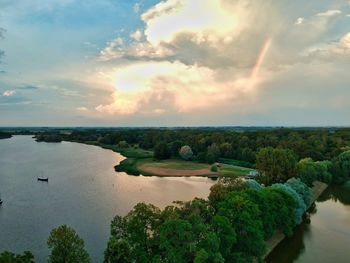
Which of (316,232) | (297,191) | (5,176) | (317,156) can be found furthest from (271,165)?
(5,176)

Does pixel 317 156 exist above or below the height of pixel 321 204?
above

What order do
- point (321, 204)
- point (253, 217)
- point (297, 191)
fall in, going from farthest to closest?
point (321, 204) → point (297, 191) → point (253, 217)

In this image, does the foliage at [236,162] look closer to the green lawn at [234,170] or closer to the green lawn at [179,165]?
the green lawn at [234,170]

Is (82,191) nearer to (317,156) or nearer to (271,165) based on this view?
(271,165)

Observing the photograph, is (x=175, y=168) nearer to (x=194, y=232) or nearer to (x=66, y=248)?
(x=194, y=232)

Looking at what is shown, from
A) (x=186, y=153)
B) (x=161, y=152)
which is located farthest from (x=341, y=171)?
(x=161, y=152)

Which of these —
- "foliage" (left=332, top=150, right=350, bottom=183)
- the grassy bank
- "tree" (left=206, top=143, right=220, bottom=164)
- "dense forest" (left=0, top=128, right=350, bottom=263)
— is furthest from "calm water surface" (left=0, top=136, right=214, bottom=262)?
"foliage" (left=332, top=150, right=350, bottom=183)
